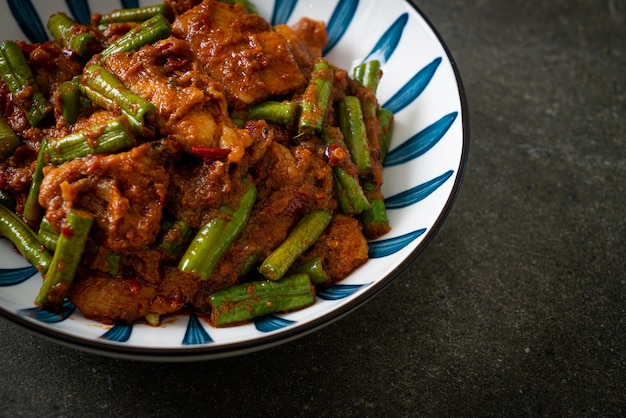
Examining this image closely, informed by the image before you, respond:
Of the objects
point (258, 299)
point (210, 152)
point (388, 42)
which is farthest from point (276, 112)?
point (388, 42)

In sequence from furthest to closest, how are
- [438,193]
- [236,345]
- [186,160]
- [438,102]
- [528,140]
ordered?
1. [528,140]
2. [438,102]
3. [438,193]
4. [186,160]
5. [236,345]

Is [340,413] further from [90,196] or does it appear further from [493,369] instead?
[90,196]

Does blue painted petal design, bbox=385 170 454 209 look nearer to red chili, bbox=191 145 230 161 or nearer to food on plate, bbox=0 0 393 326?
food on plate, bbox=0 0 393 326

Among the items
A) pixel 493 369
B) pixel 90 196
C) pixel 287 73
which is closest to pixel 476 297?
pixel 493 369

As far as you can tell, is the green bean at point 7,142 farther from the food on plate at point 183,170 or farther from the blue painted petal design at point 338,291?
the blue painted petal design at point 338,291

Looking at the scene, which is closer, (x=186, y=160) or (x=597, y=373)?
(x=186, y=160)

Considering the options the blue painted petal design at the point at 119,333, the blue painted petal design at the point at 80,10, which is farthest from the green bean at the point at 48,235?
the blue painted petal design at the point at 80,10

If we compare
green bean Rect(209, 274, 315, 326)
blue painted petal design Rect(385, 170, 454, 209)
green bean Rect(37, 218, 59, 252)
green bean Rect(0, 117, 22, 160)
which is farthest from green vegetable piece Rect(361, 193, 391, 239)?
green bean Rect(0, 117, 22, 160)
